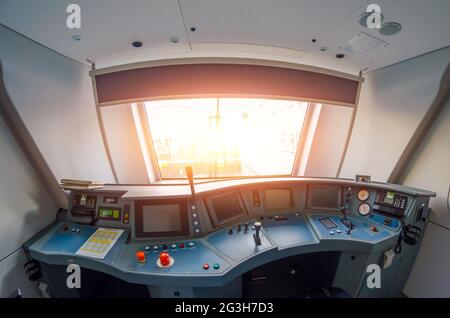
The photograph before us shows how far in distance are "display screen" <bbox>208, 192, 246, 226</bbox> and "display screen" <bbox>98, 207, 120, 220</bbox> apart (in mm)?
849

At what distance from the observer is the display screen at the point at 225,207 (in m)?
1.53

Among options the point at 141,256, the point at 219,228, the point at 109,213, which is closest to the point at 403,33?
the point at 219,228

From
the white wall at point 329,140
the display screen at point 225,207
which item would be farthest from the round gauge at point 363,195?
the display screen at point 225,207

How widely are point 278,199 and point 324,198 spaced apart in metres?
0.53

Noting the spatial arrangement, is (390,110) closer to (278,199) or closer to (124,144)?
(278,199)

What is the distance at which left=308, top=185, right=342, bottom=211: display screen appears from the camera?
181 cm

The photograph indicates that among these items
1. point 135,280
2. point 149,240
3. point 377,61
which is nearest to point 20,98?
point 149,240

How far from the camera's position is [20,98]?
1289 mm

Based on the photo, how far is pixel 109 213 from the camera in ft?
4.89

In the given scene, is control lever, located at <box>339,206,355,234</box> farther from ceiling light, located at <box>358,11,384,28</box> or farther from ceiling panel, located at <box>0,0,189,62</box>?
ceiling panel, located at <box>0,0,189,62</box>

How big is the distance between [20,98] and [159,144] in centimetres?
218

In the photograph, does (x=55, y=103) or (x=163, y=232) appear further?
(x=55, y=103)

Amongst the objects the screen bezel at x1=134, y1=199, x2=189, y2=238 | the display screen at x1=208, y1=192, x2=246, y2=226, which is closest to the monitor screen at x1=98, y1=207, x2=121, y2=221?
the screen bezel at x1=134, y1=199, x2=189, y2=238

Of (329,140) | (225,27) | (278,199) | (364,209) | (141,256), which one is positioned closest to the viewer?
(141,256)
